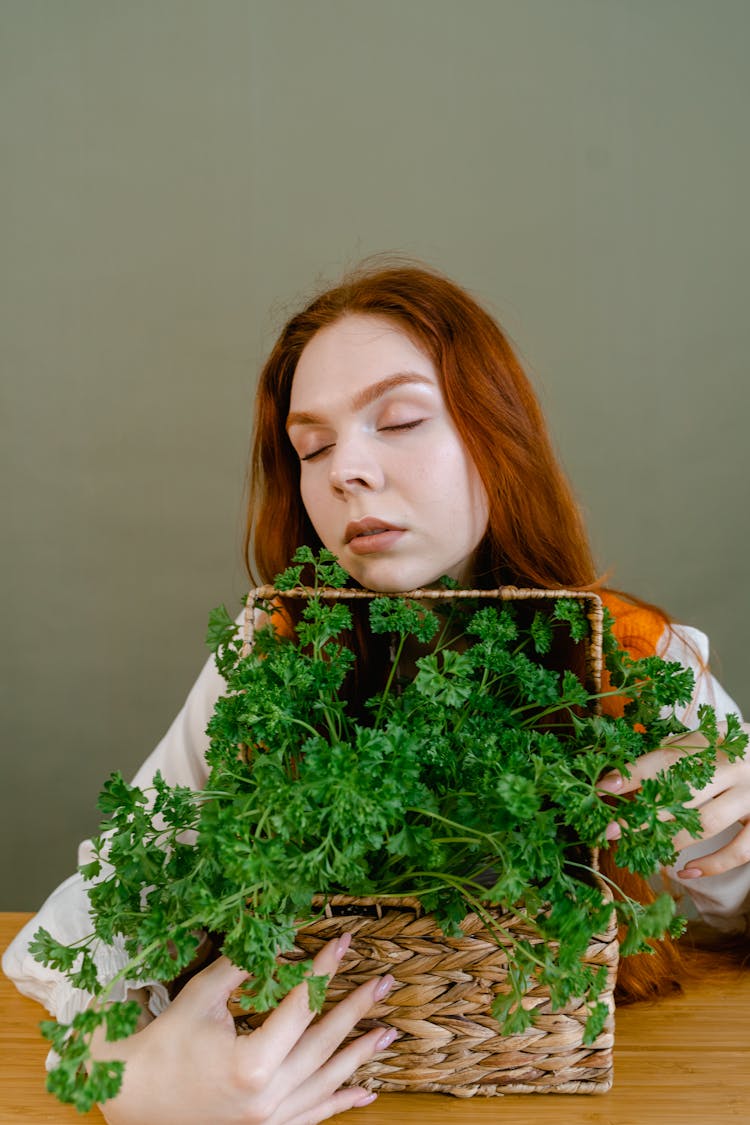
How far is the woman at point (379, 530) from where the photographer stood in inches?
33.4

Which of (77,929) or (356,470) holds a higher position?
(356,470)

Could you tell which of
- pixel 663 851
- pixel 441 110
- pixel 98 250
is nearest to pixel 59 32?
pixel 98 250

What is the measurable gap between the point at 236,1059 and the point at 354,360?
750 millimetres

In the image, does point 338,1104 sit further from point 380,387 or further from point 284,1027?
point 380,387

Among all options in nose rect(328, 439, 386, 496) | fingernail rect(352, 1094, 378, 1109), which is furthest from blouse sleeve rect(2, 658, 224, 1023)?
nose rect(328, 439, 386, 496)

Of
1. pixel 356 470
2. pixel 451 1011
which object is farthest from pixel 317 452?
pixel 451 1011

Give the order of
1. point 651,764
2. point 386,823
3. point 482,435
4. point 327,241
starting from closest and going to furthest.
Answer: point 386,823, point 651,764, point 482,435, point 327,241

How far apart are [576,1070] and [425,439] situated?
26.4 inches

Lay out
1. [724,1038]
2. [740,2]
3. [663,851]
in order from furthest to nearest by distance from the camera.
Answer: [740,2], [724,1038], [663,851]

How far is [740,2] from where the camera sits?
2461 millimetres

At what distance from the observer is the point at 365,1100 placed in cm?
90

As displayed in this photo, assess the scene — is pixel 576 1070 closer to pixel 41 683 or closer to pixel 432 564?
pixel 432 564

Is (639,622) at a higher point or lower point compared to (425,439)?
lower

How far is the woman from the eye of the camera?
85 centimetres
